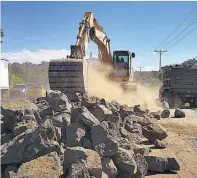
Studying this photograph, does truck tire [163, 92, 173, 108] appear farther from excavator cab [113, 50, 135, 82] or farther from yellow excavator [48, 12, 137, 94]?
excavator cab [113, 50, 135, 82]

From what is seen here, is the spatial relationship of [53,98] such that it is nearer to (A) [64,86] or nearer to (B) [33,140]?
(B) [33,140]

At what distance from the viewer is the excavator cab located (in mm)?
19500

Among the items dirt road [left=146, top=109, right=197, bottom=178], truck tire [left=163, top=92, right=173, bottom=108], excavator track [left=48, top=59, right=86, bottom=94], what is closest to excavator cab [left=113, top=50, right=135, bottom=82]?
truck tire [left=163, top=92, right=173, bottom=108]

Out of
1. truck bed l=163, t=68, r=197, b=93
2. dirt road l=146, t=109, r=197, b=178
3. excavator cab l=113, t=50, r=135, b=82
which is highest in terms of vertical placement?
excavator cab l=113, t=50, r=135, b=82

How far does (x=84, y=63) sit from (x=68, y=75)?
2.51 feet

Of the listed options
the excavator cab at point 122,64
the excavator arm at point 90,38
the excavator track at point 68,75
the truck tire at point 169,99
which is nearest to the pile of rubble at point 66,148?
the excavator track at point 68,75

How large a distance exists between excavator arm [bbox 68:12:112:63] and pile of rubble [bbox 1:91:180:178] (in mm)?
4976

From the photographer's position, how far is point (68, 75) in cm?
1226

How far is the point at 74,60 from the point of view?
12297mm

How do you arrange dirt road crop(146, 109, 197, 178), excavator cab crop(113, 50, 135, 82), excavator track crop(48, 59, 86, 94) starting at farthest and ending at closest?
excavator cab crop(113, 50, 135, 82) < excavator track crop(48, 59, 86, 94) < dirt road crop(146, 109, 197, 178)

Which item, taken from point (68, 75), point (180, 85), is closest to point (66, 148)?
point (68, 75)

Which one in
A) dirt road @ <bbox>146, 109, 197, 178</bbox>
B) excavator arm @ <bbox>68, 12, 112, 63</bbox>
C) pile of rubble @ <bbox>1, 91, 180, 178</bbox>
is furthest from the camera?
excavator arm @ <bbox>68, 12, 112, 63</bbox>

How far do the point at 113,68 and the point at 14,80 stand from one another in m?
48.3

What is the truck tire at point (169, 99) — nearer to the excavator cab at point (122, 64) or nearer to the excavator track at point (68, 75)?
the excavator cab at point (122, 64)
